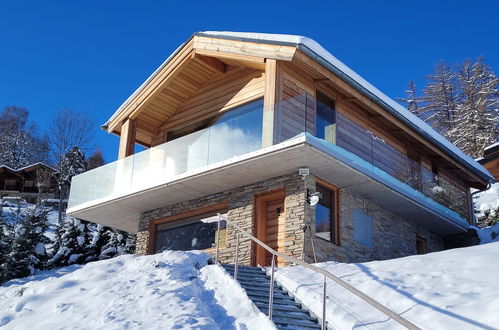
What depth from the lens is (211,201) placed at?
14.2 meters

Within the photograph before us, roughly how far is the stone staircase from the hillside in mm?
169

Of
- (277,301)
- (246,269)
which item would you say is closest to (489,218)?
(246,269)

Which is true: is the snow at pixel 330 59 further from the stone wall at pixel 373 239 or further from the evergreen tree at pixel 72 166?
the evergreen tree at pixel 72 166

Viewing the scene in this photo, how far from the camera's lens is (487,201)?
2697 cm

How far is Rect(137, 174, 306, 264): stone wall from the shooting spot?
40.0 feet

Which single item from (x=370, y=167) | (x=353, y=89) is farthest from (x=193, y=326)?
(x=353, y=89)

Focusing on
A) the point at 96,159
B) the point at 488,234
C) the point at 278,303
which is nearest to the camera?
the point at 278,303

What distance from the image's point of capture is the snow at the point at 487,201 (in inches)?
957

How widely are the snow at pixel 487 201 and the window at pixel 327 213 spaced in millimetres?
12664

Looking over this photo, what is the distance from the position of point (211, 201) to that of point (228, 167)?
1.99 meters

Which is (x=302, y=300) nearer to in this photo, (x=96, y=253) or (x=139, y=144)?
(x=139, y=144)

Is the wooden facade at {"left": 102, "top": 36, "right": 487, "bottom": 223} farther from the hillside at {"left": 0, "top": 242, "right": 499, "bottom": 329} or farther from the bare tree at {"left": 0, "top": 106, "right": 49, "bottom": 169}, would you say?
the bare tree at {"left": 0, "top": 106, "right": 49, "bottom": 169}

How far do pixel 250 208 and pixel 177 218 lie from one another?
262 cm

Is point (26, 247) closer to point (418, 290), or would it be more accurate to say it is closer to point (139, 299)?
point (139, 299)
